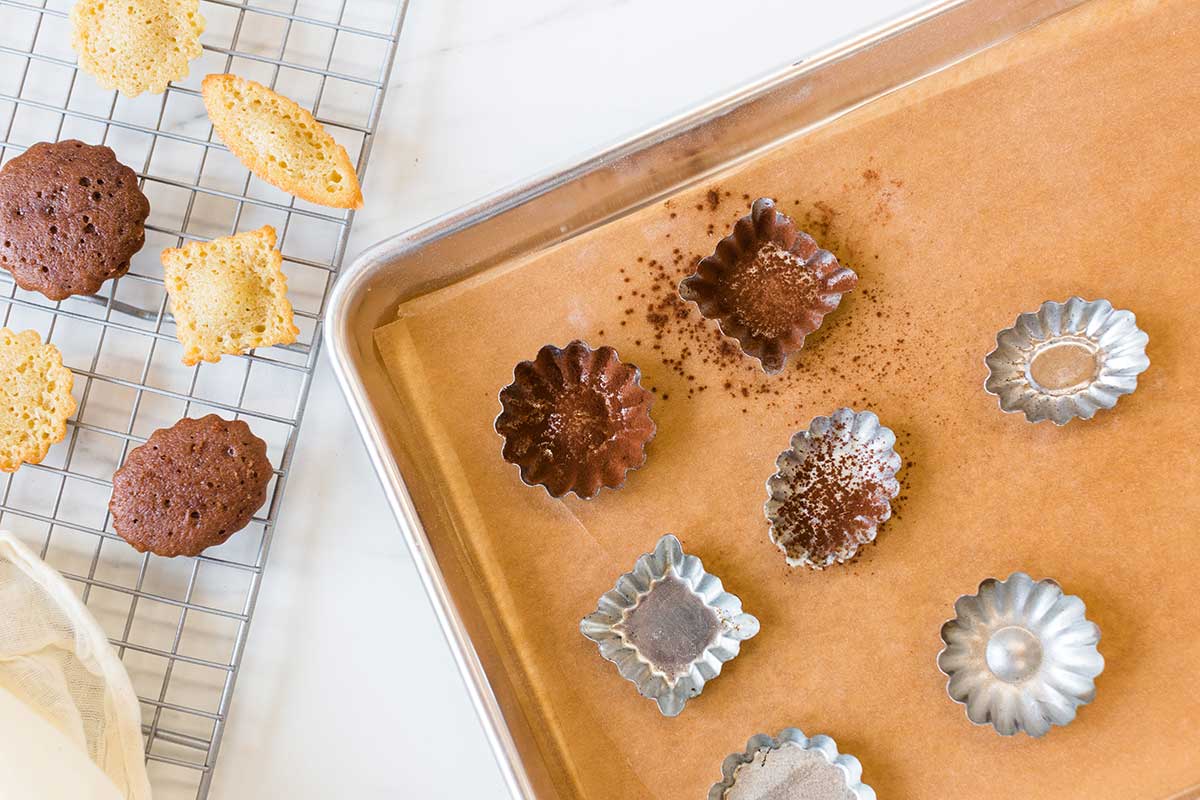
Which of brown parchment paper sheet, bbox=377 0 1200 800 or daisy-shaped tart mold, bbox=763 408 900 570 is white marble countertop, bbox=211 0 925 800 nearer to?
brown parchment paper sheet, bbox=377 0 1200 800

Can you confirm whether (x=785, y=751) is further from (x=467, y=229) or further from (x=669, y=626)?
(x=467, y=229)

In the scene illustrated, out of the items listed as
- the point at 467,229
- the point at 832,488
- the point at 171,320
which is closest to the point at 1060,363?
the point at 832,488

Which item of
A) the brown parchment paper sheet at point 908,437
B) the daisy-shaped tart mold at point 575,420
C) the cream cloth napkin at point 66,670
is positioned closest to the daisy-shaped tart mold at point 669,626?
the brown parchment paper sheet at point 908,437

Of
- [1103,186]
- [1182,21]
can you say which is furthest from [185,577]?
[1182,21]

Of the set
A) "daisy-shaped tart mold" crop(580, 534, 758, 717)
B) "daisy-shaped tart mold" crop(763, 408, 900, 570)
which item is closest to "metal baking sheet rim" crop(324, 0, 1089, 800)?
"daisy-shaped tart mold" crop(580, 534, 758, 717)

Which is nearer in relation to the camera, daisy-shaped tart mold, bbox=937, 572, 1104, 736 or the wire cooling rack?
daisy-shaped tart mold, bbox=937, 572, 1104, 736

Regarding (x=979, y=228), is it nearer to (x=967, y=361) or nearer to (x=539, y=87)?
(x=967, y=361)
